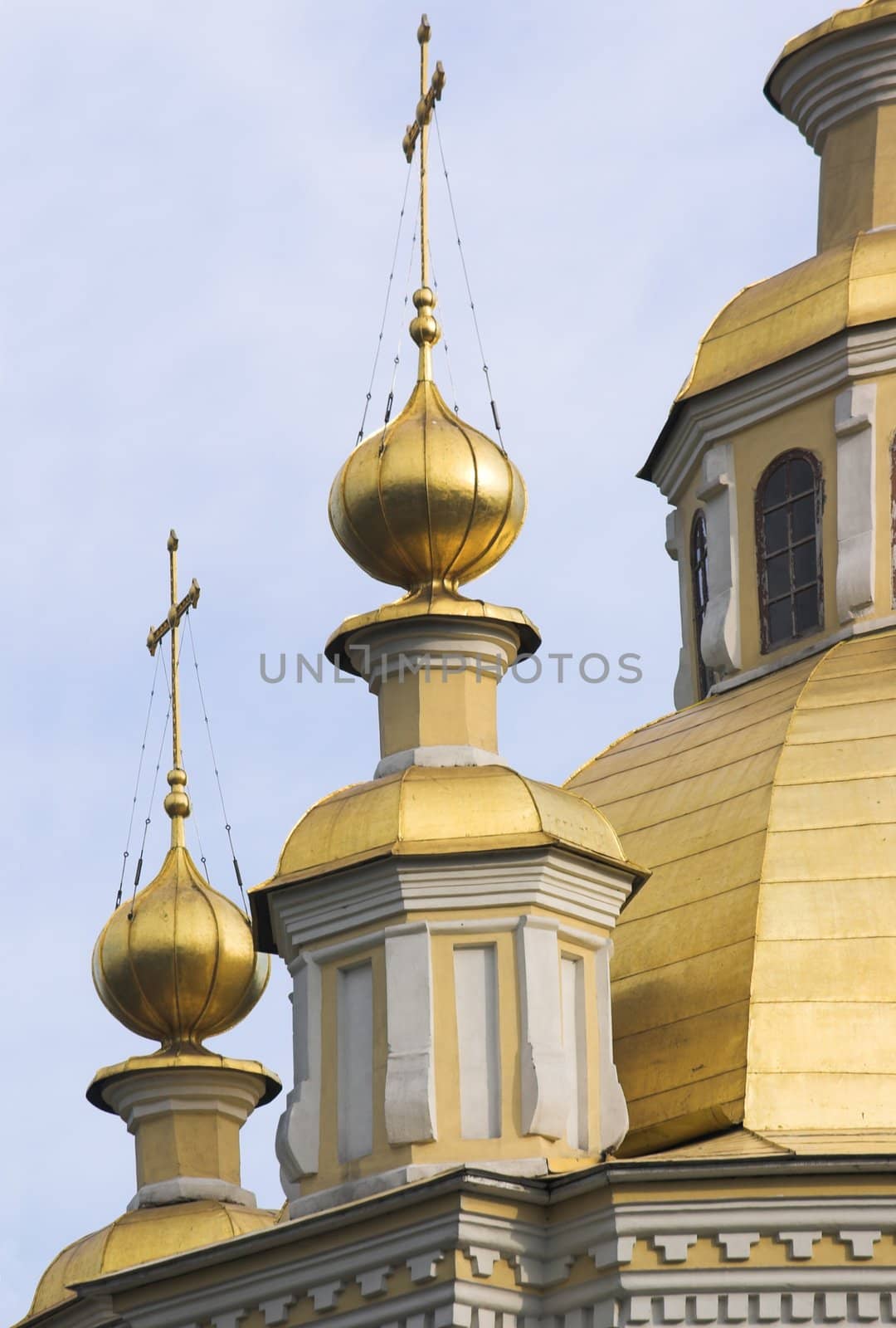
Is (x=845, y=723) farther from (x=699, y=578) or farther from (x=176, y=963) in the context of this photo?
(x=176, y=963)

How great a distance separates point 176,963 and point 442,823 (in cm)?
450

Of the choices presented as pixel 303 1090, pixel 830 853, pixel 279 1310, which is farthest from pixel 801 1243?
pixel 303 1090

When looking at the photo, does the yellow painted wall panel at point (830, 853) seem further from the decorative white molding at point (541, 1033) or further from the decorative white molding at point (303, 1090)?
the decorative white molding at point (303, 1090)

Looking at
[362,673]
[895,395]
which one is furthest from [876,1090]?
[895,395]

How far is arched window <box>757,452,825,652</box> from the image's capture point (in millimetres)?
21969

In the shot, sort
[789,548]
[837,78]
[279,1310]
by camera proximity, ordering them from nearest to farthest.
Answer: [279,1310] → [789,548] → [837,78]

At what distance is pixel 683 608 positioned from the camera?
23.4 meters

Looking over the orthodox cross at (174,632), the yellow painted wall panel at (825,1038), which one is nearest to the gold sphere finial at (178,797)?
the orthodox cross at (174,632)

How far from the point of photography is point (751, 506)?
74.0 ft

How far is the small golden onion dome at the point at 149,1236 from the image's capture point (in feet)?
71.8

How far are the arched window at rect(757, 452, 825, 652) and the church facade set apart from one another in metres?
0.03

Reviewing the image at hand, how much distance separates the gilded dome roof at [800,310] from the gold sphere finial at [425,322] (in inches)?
99.6

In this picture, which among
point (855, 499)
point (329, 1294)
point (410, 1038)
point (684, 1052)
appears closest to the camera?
point (329, 1294)

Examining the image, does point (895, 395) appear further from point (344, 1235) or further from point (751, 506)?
point (344, 1235)
